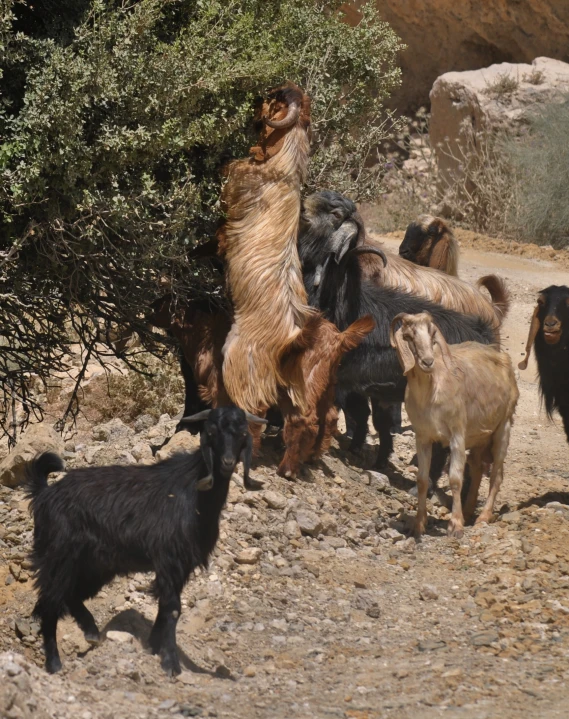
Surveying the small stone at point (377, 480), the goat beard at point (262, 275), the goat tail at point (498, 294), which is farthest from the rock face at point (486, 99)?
the goat beard at point (262, 275)

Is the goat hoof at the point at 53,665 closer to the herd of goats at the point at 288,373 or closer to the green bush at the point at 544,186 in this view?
the herd of goats at the point at 288,373

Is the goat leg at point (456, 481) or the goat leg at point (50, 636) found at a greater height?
the goat leg at point (456, 481)

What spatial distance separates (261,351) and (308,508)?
1.02 metres

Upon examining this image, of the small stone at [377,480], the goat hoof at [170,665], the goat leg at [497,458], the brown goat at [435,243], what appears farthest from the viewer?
the brown goat at [435,243]


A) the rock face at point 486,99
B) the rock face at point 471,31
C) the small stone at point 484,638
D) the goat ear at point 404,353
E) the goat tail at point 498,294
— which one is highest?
the rock face at point 471,31

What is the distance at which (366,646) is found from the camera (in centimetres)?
533

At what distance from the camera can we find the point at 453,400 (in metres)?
6.94

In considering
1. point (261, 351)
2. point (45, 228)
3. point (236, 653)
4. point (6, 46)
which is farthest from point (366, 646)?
point (6, 46)

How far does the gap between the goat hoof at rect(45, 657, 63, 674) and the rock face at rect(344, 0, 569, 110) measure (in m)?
18.5

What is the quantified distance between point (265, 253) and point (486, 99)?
13701 millimetres

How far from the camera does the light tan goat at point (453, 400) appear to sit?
6.89 m

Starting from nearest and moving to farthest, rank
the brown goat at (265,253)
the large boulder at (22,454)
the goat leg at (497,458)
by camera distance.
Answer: the large boulder at (22,454) → the brown goat at (265,253) → the goat leg at (497,458)

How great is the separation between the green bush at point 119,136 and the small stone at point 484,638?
8.76 ft

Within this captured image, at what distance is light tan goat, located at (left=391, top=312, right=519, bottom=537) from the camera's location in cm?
689
